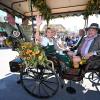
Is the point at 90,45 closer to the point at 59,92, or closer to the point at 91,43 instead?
the point at 91,43

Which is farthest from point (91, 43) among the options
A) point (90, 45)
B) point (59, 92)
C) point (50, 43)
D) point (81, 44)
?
point (59, 92)

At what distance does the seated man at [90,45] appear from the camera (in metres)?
4.38

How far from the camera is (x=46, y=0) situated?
555 cm

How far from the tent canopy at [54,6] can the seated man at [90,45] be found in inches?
55.9

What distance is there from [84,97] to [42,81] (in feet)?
3.23

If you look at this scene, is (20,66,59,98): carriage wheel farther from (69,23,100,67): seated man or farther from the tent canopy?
the tent canopy

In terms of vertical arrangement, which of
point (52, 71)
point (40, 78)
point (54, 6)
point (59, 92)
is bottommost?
point (59, 92)

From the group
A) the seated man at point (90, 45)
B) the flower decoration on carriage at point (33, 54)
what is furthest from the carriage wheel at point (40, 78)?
the seated man at point (90, 45)

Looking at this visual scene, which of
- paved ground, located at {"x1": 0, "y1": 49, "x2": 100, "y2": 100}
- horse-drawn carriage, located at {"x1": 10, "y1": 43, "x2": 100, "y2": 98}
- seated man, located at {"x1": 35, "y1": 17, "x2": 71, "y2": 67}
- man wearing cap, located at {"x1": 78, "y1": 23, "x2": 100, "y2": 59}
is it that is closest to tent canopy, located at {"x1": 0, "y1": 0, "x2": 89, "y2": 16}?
seated man, located at {"x1": 35, "y1": 17, "x2": 71, "y2": 67}

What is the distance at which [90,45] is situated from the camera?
4617 mm

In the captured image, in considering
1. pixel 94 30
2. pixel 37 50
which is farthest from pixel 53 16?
pixel 37 50

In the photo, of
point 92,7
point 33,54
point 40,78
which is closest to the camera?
point 33,54

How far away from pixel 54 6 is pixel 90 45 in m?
2.06

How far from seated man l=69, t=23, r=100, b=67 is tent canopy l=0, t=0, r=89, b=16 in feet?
4.66
